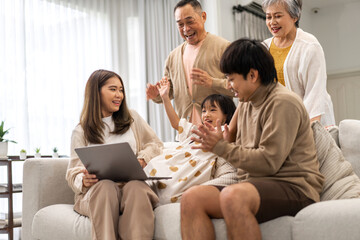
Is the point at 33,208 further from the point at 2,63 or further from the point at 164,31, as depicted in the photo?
the point at 164,31

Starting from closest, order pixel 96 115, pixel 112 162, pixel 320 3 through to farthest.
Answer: pixel 112 162 → pixel 96 115 → pixel 320 3

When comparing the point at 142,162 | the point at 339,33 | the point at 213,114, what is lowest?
the point at 142,162

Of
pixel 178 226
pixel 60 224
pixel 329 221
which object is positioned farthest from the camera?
pixel 60 224

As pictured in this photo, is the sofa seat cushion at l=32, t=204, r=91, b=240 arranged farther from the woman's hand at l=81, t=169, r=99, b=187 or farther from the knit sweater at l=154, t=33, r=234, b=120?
the knit sweater at l=154, t=33, r=234, b=120

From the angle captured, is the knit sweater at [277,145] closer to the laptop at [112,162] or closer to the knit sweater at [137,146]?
the laptop at [112,162]

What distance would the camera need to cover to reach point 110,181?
206 centimetres

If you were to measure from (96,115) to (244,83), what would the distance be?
3.27 ft

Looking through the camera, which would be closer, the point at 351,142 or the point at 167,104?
the point at 351,142

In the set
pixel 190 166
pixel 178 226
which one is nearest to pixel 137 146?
pixel 190 166

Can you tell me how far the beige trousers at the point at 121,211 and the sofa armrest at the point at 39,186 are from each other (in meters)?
0.52

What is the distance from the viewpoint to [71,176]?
2.25m

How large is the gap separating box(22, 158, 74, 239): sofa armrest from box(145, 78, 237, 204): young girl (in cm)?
57

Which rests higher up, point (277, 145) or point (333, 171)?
point (277, 145)

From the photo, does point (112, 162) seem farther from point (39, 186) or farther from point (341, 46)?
point (341, 46)
